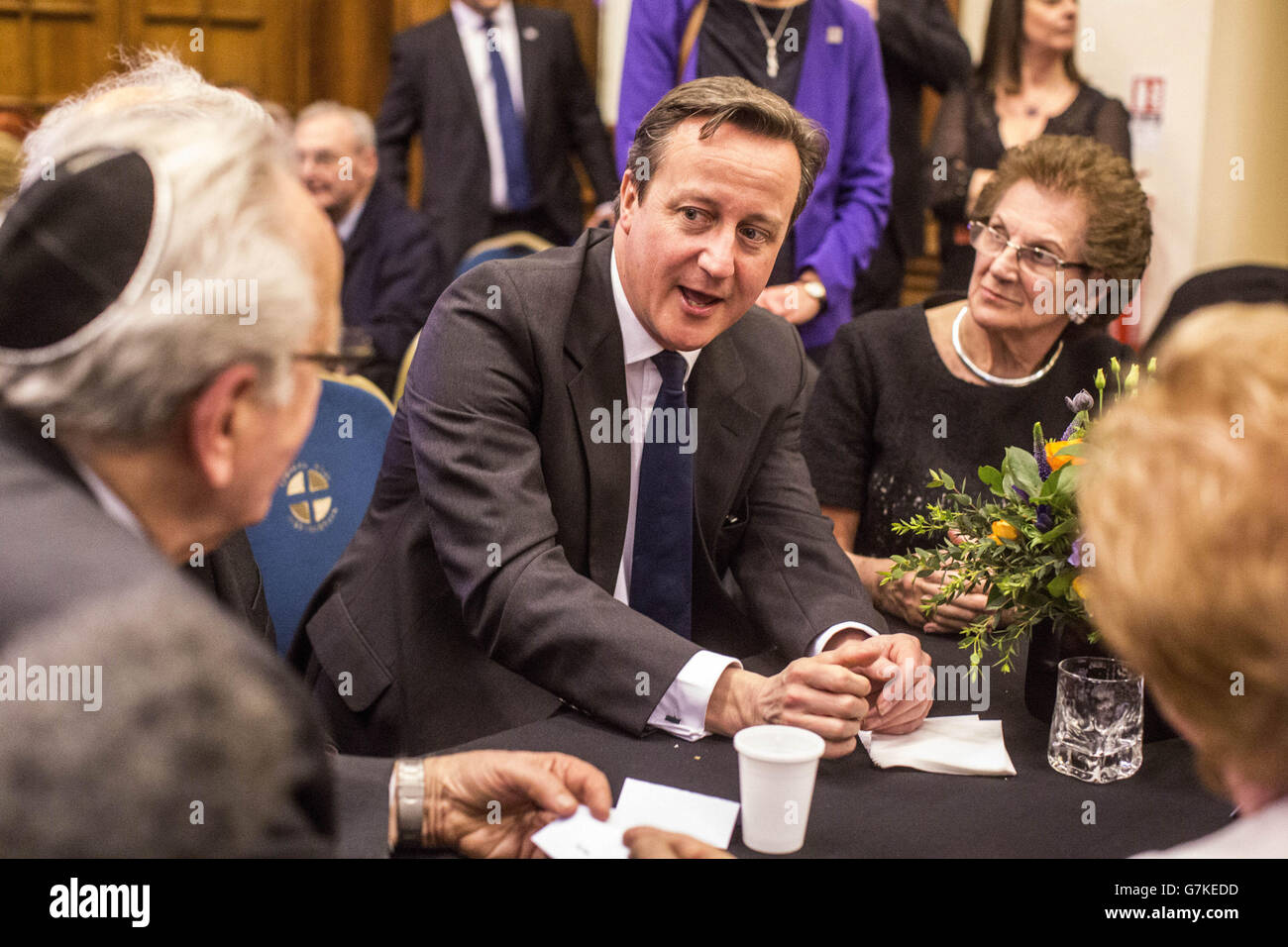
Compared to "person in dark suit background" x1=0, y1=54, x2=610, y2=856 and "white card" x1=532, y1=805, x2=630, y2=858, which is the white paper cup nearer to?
"white card" x1=532, y1=805, x2=630, y2=858

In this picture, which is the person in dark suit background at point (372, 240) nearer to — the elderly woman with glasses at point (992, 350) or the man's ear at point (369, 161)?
the man's ear at point (369, 161)

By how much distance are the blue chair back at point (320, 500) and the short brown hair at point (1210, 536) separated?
5.63 ft

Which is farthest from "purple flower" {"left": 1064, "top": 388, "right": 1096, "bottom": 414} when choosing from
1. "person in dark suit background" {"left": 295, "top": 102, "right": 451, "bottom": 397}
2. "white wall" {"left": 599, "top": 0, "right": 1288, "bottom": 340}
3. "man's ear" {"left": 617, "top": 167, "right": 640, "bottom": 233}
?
"white wall" {"left": 599, "top": 0, "right": 1288, "bottom": 340}

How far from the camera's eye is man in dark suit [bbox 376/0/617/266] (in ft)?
16.1

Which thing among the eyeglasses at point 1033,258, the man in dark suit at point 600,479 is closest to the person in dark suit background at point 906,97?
the eyeglasses at point 1033,258

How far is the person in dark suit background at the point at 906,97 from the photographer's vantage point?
4.00m

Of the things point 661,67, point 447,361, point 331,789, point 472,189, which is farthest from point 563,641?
point 472,189

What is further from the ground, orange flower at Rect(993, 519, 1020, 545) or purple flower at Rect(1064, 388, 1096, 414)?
purple flower at Rect(1064, 388, 1096, 414)

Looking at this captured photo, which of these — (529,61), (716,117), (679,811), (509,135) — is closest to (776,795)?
(679,811)

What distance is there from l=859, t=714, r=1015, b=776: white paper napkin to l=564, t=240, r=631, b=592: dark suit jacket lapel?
555 millimetres

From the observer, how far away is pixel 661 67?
3.46 metres

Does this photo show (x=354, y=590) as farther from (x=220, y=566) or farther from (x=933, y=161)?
(x=933, y=161)

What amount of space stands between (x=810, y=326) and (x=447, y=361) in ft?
5.63

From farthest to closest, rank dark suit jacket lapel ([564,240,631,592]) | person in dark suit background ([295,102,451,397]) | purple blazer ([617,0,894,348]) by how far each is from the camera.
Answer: person in dark suit background ([295,102,451,397]) → purple blazer ([617,0,894,348]) → dark suit jacket lapel ([564,240,631,592])
